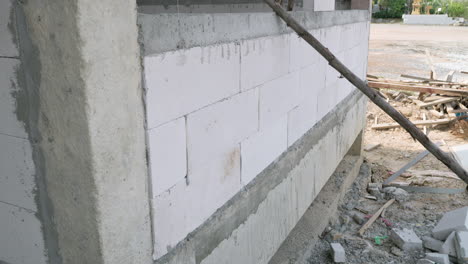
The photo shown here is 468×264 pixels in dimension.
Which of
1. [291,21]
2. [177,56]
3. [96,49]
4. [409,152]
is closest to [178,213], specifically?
[177,56]

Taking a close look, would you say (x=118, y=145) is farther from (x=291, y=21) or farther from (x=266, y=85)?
(x=291, y=21)

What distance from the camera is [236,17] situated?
2.57m

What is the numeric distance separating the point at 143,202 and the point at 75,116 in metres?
0.53

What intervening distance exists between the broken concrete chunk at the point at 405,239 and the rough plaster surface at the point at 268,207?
1.05 metres

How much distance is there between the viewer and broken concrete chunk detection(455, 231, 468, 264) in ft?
14.0

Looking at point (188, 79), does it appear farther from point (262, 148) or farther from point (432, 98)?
point (432, 98)

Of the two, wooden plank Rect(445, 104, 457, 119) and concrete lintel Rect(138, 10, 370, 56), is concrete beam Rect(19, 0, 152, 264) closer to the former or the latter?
concrete lintel Rect(138, 10, 370, 56)

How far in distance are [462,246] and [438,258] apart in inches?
12.3

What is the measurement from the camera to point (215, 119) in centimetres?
243

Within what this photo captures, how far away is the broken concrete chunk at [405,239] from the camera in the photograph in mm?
4688

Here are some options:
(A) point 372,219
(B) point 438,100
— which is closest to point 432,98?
(B) point 438,100

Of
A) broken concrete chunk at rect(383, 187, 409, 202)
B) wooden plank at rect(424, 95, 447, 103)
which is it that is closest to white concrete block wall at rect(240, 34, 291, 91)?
broken concrete chunk at rect(383, 187, 409, 202)

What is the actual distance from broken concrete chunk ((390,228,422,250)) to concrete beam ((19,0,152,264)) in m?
3.77

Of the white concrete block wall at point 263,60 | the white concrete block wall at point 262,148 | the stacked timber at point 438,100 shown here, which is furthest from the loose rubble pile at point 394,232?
the stacked timber at point 438,100
